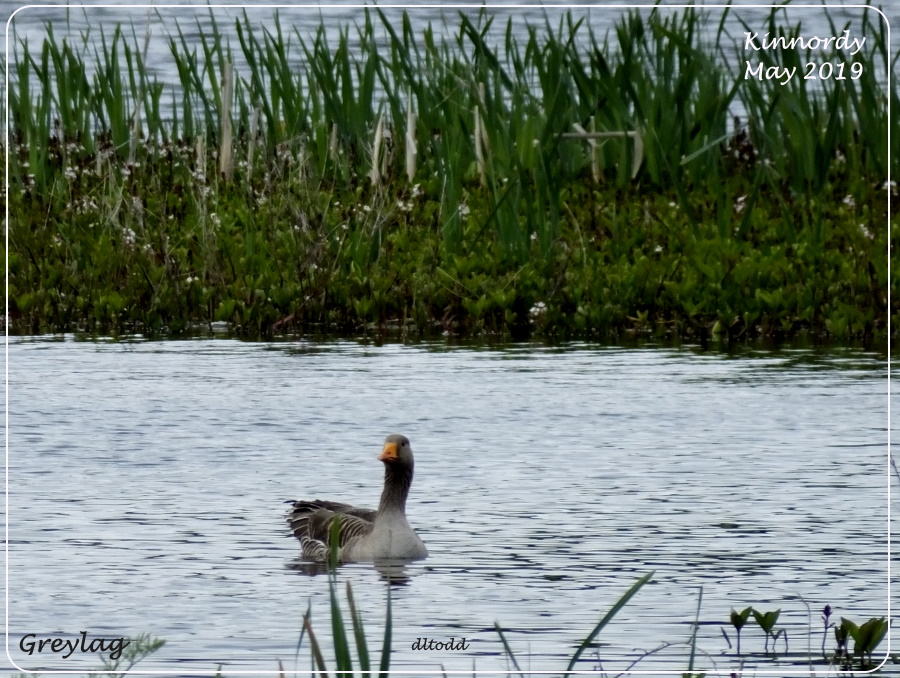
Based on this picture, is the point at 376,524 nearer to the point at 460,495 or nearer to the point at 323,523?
the point at 323,523

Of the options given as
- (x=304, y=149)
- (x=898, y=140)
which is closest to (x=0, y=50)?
(x=304, y=149)

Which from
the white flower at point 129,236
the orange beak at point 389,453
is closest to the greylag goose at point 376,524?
the orange beak at point 389,453

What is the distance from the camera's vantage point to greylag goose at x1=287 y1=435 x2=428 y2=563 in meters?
7.21

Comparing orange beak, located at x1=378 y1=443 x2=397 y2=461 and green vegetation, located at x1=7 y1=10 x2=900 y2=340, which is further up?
green vegetation, located at x1=7 y1=10 x2=900 y2=340

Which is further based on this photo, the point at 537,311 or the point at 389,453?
the point at 537,311

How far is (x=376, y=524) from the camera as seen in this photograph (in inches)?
291

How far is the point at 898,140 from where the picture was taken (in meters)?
13.7

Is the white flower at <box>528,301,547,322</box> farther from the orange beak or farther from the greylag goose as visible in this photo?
the orange beak

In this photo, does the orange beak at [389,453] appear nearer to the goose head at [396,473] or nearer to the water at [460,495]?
the goose head at [396,473]

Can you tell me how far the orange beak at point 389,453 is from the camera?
7.38 meters

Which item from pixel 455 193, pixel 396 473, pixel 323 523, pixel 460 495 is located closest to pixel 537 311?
pixel 455 193

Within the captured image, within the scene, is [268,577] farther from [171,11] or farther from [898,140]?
[898,140]

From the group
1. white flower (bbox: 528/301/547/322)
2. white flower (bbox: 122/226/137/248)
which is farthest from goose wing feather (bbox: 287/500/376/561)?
white flower (bbox: 122/226/137/248)

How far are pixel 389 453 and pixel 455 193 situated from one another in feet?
18.1
